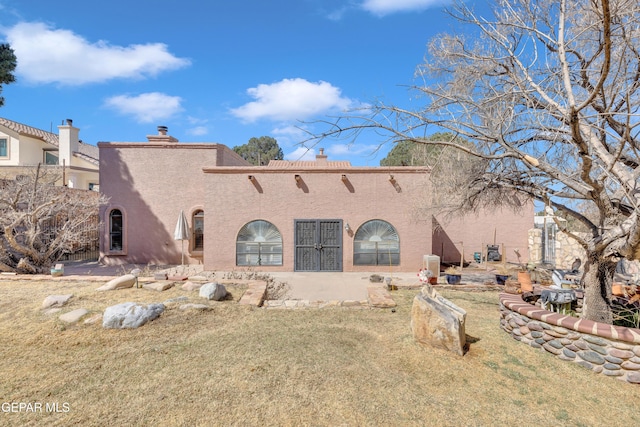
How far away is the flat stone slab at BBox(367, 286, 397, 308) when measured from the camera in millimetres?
8000

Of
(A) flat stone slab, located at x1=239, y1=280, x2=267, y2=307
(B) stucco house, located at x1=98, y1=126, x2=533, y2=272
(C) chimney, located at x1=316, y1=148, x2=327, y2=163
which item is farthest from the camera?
(C) chimney, located at x1=316, y1=148, x2=327, y2=163

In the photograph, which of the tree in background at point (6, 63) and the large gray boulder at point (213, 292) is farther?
the tree in background at point (6, 63)

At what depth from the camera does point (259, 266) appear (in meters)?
13.5

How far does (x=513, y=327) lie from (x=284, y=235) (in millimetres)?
8959

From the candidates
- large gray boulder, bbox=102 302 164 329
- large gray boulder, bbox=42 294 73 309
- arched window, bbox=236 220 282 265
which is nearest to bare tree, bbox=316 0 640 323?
large gray boulder, bbox=102 302 164 329

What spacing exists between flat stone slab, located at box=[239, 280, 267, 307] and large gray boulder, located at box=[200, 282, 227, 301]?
1.74 feet

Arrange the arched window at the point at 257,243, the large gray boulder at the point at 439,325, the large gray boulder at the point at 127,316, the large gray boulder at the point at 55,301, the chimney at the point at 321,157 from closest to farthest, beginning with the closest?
the large gray boulder at the point at 439,325 → the large gray boulder at the point at 127,316 → the large gray boulder at the point at 55,301 → the arched window at the point at 257,243 → the chimney at the point at 321,157

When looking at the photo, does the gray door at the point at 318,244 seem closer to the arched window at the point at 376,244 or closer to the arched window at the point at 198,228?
the arched window at the point at 376,244

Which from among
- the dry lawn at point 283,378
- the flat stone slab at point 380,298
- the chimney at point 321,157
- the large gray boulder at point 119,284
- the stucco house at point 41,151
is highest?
the stucco house at point 41,151

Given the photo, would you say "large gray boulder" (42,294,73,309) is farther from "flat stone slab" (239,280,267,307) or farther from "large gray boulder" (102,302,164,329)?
"flat stone slab" (239,280,267,307)

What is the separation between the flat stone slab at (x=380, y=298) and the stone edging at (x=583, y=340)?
2.72 metres

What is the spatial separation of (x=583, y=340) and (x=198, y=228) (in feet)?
46.2

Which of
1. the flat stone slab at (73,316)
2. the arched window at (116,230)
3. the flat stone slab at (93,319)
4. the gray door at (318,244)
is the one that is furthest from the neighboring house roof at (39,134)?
the flat stone slab at (93,319)

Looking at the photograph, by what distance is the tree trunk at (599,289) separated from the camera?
5781 millimetres
